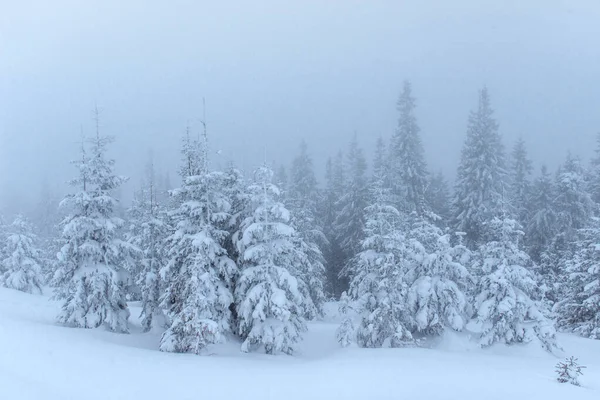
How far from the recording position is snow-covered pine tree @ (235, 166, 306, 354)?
1767cm

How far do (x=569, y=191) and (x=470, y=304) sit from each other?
20.4 metres

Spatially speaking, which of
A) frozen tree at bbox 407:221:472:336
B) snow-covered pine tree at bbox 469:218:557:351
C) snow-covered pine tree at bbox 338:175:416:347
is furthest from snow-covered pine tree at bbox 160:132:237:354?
snow-covered pine tree at bbox 469:218:557:351

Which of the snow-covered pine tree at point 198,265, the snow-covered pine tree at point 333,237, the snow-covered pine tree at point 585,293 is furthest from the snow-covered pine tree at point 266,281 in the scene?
the snow-covered pine tree at point 333,237

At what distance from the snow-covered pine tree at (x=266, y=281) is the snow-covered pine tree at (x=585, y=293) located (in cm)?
1730

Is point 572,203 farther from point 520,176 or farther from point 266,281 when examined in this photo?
point 266,281

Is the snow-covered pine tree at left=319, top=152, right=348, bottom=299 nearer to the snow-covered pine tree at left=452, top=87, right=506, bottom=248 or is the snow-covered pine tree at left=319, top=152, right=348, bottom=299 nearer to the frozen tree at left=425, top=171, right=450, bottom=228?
the frozen tree at left=425, top=171, right=450, bottom=228

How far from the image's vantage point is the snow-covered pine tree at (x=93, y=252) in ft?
61.9

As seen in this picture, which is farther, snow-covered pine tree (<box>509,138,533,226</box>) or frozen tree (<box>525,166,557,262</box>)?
snow-covered pine tree (<box>509,138,533,226</box>)

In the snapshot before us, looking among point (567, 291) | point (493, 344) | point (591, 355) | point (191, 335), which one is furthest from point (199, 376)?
point (567, 291)

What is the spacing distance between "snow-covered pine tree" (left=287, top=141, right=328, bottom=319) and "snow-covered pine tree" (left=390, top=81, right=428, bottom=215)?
8144 millimetres

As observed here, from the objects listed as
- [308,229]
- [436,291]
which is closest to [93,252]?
[308,229]

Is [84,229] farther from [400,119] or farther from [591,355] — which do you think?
[400,119]

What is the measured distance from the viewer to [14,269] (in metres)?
→ 35.4

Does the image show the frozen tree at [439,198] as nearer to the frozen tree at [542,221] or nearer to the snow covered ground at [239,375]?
the frozen tree at [542,221]
